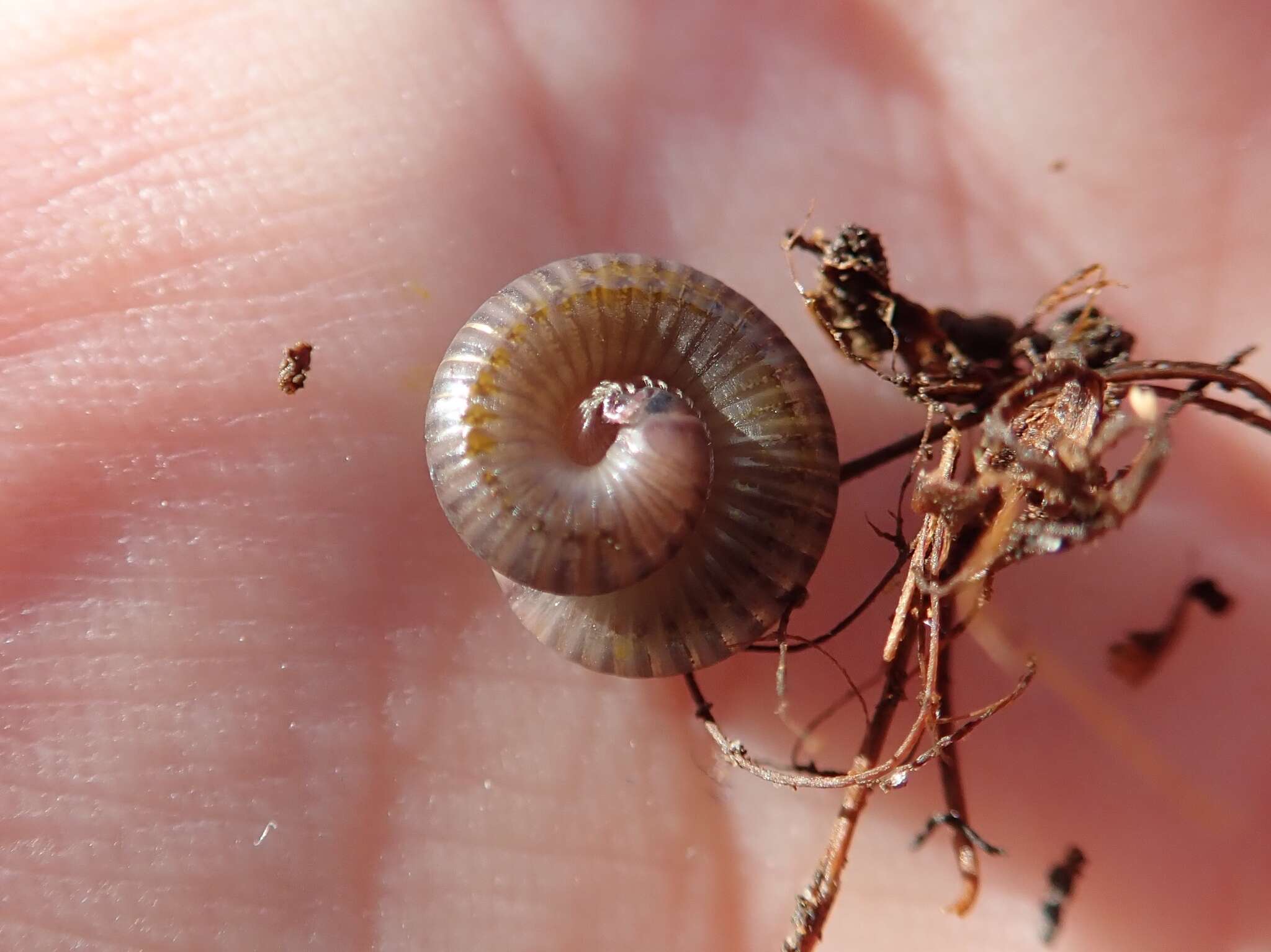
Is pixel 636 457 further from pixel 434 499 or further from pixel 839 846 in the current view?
pixel 839 846

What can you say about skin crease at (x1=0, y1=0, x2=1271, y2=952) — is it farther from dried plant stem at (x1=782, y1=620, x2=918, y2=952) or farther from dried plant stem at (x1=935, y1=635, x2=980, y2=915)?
dried plant stem at (x1=782, y1=620, x2=918, y2=952)

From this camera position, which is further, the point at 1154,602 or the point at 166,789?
the point at 1154,602

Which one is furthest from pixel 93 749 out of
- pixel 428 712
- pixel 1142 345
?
pixel 1142 345

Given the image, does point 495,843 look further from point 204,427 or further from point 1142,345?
point 1142,345

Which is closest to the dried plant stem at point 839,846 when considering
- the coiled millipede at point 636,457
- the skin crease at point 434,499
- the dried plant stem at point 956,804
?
the dried plant stem at point 956,804

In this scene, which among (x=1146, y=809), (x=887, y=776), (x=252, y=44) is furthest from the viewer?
(x=1146, y=809)

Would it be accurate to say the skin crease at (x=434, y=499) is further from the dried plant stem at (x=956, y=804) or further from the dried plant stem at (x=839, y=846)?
the dried plant stem at (x=839, y=846)

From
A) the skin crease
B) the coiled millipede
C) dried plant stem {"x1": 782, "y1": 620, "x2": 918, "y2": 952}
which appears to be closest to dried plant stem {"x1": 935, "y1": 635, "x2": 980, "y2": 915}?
dried plant stem {"x1": 782, "y1": 620, "x2": 918, "y2": 952}
